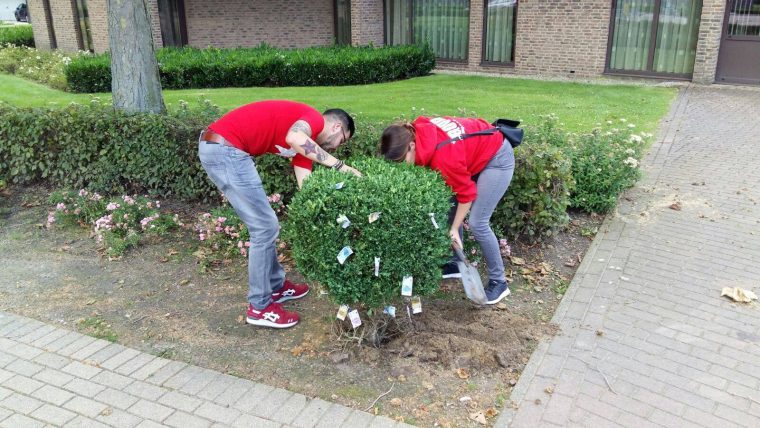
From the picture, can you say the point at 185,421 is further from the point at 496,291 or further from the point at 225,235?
the point at 225,235

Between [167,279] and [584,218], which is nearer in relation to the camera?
[167,279]

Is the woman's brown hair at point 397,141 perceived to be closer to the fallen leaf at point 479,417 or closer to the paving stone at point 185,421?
the fallen leaf at point 479,417

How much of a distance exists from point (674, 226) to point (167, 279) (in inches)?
184

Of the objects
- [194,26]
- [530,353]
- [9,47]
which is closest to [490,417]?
[530,353]

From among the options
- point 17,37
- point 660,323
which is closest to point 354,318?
point 660,323

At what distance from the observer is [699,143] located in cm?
910

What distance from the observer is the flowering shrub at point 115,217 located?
5.54m

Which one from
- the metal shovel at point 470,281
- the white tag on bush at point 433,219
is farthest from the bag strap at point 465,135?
the metal shovel at point 470,281

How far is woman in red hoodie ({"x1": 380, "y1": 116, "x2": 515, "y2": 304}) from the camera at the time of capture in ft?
12.4

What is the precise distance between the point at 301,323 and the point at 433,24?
49.3ft

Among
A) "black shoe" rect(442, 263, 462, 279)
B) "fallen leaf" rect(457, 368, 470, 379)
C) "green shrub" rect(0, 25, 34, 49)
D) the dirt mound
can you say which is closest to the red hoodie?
"black shoe" rect(442, 263, 462, 279)

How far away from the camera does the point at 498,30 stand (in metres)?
16.7

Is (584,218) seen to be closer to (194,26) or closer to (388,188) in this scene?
(388,188)

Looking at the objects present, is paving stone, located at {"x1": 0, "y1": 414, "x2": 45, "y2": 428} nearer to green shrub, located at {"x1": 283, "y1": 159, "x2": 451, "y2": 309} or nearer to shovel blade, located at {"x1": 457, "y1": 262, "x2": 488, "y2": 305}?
green shrub, located at {"x1": 283, "y1": 159, "x2": 451, "y2": 309}
